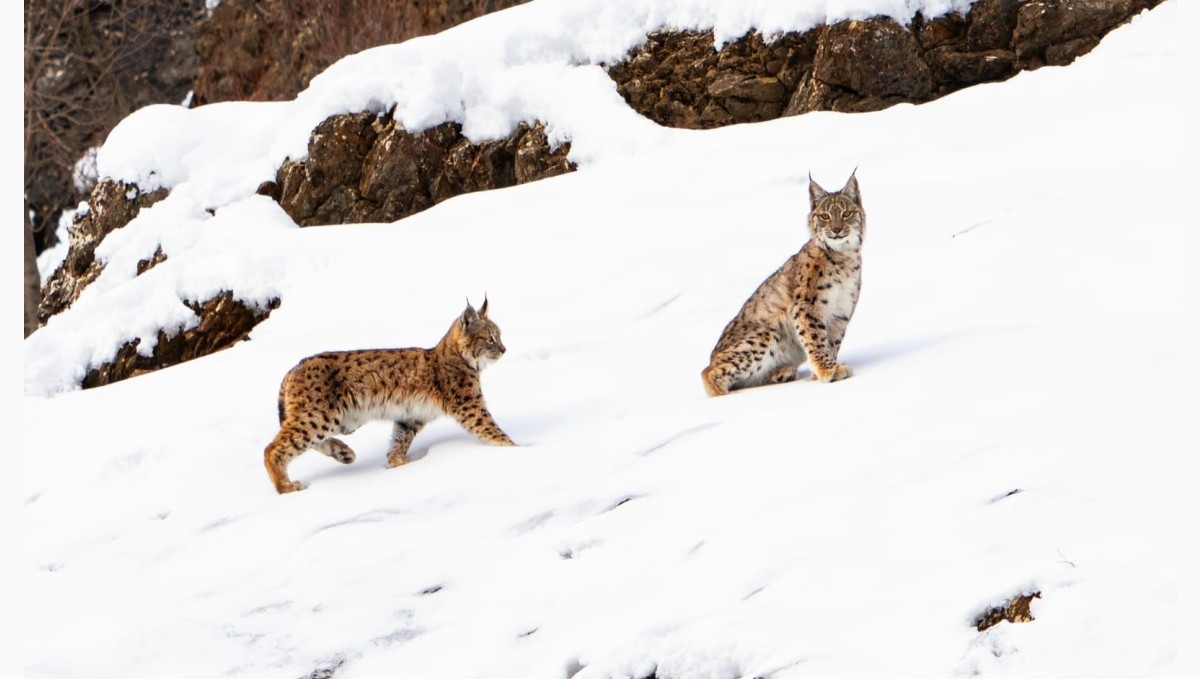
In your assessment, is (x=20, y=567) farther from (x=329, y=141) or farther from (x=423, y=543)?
(x=329, y=141)

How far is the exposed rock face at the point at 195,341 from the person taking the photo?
1423 centimetres

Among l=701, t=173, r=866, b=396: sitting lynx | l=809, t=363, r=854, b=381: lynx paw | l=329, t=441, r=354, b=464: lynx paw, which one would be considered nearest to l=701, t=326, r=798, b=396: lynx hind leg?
l=701, t=173, r=866, b=396: sitting lynx

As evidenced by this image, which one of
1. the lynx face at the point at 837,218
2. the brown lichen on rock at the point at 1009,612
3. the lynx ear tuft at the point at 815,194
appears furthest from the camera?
the lynx ear tuft at the point at 815,194

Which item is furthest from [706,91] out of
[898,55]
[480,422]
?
[480,422]

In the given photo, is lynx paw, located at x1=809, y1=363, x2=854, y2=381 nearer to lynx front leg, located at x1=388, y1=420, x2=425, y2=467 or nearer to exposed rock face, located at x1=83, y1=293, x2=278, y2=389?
lynx front leg, located at x1=388, y1=420, x2=425, y2=467

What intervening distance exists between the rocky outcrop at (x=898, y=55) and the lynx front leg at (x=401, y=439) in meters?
8.30

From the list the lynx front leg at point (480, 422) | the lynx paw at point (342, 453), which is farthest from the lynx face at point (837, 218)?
the lynx paw at point (342, 453)

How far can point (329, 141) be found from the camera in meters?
16.7

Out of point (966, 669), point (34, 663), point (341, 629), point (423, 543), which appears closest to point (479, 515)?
point (423, 543)

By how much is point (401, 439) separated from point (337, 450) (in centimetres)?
46

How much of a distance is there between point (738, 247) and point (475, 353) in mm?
3735

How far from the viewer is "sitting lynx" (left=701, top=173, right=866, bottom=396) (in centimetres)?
912

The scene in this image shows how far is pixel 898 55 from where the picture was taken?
615 inches

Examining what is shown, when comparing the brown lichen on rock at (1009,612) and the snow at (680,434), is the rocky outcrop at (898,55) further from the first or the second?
the brown lichen on rock at (1009,612)
